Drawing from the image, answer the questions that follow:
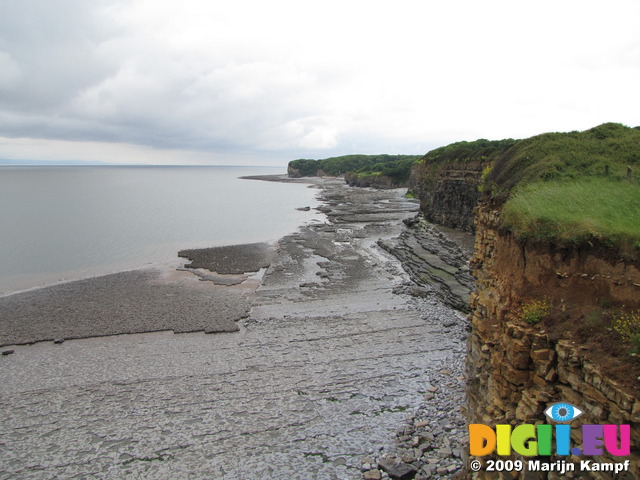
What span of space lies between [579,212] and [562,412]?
20.4ft

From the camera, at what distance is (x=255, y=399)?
56.4 feet

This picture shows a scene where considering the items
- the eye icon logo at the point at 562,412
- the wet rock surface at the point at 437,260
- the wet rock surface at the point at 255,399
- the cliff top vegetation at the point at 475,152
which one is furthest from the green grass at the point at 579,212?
the cliff top vegetation at the point at 475,152

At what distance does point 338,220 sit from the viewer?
237 ft

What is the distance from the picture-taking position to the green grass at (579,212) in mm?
9742

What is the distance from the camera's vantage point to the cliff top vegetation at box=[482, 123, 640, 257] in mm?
10141

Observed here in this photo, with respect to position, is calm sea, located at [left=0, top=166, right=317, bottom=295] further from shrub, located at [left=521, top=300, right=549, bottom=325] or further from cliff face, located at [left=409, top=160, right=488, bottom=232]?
shrub, located at [left=521, top=300, right=549, bottom=325]

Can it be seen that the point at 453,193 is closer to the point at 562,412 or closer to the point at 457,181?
the point at 457,181

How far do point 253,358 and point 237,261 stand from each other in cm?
2304

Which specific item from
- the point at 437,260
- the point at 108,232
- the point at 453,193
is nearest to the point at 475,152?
the point at 453,193

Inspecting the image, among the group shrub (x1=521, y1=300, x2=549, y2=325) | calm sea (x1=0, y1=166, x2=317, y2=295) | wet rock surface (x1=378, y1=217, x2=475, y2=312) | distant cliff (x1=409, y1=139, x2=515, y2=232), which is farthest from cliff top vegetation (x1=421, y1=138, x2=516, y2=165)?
shrub (x1=521, y1=300, x2=549, y2=325)

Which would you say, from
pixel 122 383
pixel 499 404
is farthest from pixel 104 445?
pixel 499 404

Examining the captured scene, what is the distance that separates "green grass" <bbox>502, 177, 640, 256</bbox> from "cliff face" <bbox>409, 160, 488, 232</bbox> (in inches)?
1419

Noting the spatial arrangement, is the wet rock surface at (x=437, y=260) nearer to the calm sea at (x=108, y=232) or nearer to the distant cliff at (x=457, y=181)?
the distant cliff at (x=457, y=181)

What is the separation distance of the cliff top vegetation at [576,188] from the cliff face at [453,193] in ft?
103
